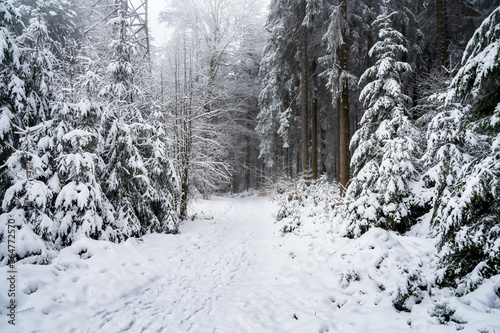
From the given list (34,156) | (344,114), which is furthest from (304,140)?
(34,156)

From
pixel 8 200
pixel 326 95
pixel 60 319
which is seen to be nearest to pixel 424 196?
pixel 60 319

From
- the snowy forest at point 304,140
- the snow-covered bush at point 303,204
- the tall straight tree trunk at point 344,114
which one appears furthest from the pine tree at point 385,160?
the tall straight tree trunk at point 344,114

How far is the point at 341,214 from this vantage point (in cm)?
743

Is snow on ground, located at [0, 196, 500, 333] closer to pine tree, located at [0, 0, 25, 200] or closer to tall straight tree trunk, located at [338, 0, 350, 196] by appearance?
pine tree, located at [0, 0, 25, 200]

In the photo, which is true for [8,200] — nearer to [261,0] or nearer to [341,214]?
[341,214]

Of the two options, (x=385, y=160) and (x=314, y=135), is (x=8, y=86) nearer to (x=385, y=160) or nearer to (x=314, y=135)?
(x=385, y=160)

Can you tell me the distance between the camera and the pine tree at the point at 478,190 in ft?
9.62

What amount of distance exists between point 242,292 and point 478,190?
4311 mm

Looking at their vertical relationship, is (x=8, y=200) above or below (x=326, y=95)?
below

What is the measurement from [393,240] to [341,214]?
2294 mm

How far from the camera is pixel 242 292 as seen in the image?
4840 mm

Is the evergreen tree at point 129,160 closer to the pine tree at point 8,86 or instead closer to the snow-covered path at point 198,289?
the snow-covered path at point 198,289

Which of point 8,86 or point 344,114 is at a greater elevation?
point 344,114

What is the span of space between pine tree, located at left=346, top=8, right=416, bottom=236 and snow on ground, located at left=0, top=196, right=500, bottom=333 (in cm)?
95
